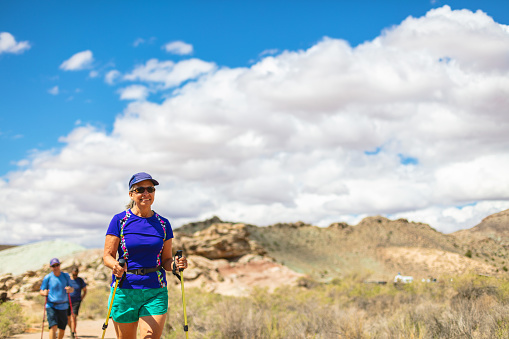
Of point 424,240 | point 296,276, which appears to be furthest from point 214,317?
point 424,240

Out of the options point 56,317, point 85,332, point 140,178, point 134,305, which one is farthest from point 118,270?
point 85,332

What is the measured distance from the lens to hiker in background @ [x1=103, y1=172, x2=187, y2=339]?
14.6 feet

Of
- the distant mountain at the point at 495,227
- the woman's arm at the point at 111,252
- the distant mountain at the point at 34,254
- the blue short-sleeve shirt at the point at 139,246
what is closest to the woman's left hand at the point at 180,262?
the blue short-sleeve shirt at the point at 139,246

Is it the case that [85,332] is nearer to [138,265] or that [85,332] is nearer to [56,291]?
[56,291]

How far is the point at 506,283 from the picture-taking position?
37.1ft

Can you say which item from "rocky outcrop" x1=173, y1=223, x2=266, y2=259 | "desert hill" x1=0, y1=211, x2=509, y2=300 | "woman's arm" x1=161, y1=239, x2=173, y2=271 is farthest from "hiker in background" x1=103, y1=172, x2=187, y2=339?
"rocky outcrop" x1=173, y1=223, x2=266, y2=259

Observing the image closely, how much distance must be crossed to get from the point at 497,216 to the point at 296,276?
18.2 metres

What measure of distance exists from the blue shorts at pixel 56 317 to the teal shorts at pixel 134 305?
583 centimetres

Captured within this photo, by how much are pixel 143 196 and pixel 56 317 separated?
6268 mm

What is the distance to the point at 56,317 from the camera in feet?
31.2

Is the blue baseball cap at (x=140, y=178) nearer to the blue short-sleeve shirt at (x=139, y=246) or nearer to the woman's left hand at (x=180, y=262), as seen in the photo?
the blue short-sleeve shirt at (x=139, y=246)

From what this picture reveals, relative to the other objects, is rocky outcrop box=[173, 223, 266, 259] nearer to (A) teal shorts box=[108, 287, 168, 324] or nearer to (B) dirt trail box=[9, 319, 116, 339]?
(B) dirt trail box=[9, 319, 116, 339]

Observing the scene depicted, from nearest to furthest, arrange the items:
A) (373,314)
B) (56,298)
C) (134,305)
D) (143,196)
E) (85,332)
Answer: (134,305) → (143,196) → (56,298) → (373,314) → (85,332)

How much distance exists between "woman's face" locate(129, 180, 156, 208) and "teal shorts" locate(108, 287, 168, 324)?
2.78 feet
